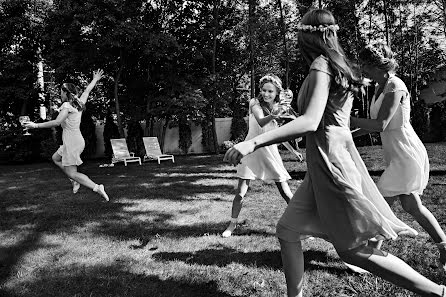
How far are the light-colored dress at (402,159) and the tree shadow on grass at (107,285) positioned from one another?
1751 mm

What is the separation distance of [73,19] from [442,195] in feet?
51.4

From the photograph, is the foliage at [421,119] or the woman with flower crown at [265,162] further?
the foliage at [421,119]

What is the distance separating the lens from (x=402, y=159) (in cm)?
334

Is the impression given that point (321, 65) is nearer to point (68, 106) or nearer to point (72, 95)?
point (68, 106)

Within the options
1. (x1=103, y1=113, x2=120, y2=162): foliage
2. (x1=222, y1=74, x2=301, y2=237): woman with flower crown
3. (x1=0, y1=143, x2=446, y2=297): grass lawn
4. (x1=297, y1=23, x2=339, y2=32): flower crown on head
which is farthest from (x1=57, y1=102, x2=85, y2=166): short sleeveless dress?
(x1=103, y1=113, x2=120, y2=162): foliage

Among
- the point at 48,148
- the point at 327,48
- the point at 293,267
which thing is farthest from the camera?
the point at 48,148

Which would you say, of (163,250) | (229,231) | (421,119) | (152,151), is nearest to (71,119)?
(163,250)

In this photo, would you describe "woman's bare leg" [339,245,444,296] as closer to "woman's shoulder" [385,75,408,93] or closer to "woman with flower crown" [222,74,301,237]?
"woman's shoulder" [385,75,408,93]

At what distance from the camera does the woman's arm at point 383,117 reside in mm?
2738

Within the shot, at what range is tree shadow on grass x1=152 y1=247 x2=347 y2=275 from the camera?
3.53 m

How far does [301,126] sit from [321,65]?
0.40 m

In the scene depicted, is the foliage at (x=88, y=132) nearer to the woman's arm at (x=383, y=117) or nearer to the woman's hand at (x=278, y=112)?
the woman's hand at (x=278, y=112)

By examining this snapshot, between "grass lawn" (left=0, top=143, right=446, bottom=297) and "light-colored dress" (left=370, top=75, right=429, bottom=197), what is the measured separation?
761 mm

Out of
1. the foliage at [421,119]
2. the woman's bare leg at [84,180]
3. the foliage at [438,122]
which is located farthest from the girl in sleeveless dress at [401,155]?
the foliage at [438,122]
